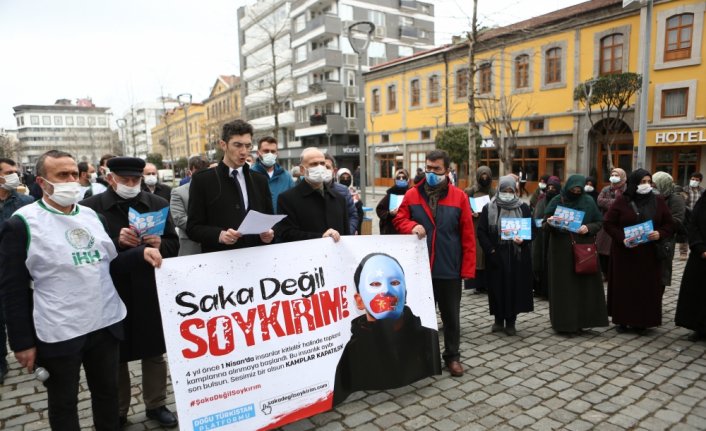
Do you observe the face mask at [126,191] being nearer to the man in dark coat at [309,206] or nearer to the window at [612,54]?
the man in dark coat at [309,206]

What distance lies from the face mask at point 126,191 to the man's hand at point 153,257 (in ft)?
1.73

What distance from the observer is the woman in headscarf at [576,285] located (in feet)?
18.4

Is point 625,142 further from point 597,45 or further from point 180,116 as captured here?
point 180,116

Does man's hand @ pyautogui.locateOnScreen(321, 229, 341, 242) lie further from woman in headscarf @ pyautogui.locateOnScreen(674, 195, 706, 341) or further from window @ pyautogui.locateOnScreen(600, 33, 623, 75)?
window @ pyautogui.locateOnScreen(600, 33, 623, 75)

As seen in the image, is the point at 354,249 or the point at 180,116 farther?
the point at 180,116

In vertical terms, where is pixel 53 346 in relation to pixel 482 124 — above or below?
below

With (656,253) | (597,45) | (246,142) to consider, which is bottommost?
(656,253)

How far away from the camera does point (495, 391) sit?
4.21 metres

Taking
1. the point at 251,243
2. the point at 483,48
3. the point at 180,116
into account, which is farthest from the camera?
the point at 180,116

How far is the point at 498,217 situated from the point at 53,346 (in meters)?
4.62

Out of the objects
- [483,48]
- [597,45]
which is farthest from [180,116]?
[597,45]

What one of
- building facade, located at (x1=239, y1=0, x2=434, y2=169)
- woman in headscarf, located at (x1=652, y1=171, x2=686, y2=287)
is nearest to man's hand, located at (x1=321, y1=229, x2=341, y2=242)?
woman in headscarf, located at (x1=652, y1=171, x2=686, y2=287)

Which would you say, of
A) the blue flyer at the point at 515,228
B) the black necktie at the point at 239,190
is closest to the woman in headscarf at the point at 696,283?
the blue flyer at the point at 515,228

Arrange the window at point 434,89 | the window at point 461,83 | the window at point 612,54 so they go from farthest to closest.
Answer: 1. the window at point 434,89
2. the window at point 461,83
3. the window at point 612,54
